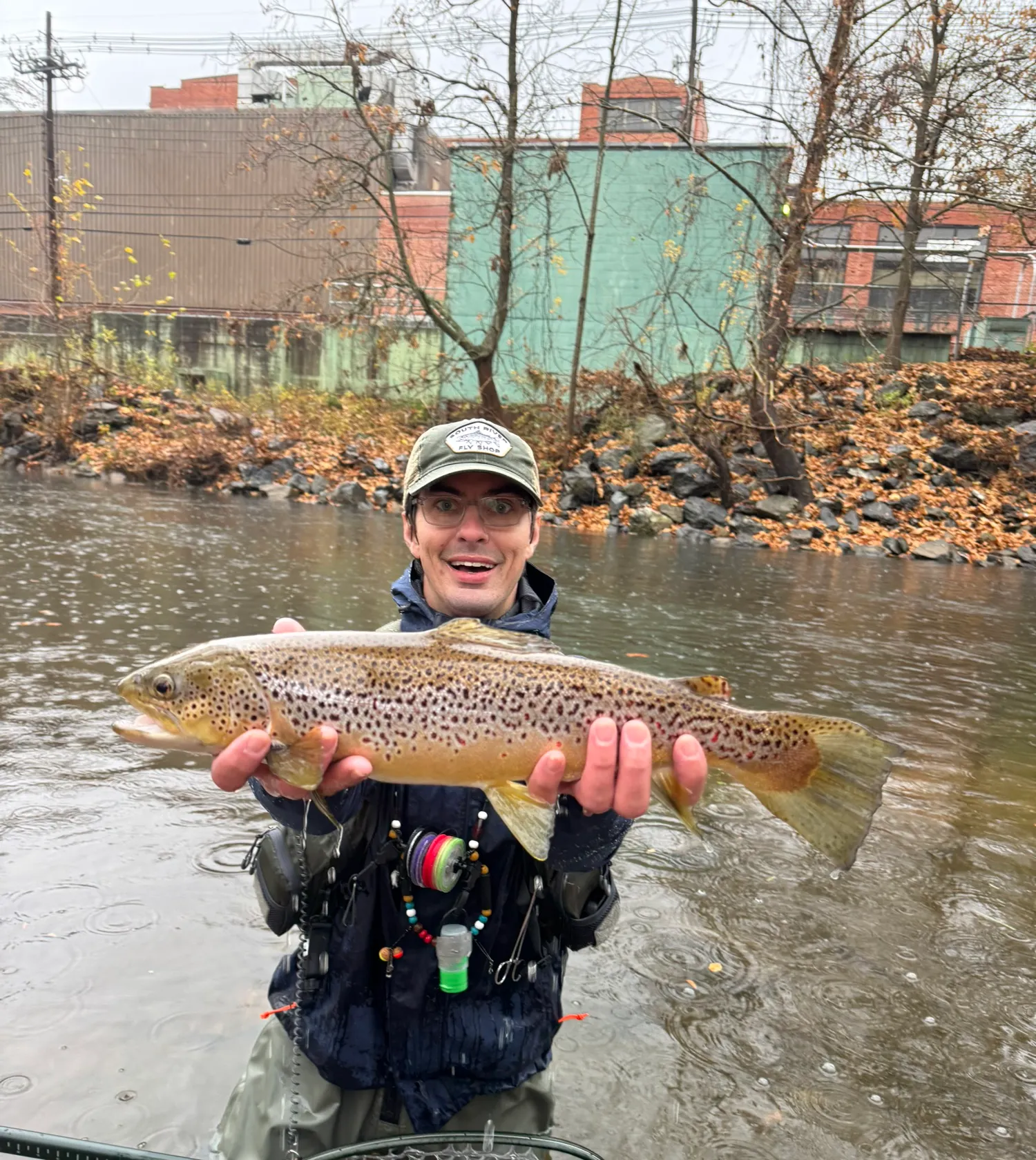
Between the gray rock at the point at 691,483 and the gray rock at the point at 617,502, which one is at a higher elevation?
the gray rock at the point at 691,483

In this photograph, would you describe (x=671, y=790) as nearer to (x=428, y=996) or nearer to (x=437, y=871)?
(x=437, y=871)

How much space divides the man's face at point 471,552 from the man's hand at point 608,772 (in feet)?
1.95

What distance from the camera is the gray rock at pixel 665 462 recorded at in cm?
1794

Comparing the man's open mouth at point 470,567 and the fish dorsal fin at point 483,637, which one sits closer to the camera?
the fish dorsal fin at point 483,637

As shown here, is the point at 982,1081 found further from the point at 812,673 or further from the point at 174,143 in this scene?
the point at 174,143

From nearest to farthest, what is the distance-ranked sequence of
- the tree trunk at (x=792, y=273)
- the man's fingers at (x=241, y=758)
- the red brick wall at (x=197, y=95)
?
the man's fingers at (x=241, y=758)
the tree trunk at (x=792, y=273)
the red brick wall at (x=197, y=95)

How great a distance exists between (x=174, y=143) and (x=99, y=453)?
14963mm

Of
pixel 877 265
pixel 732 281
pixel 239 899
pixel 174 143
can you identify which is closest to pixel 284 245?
pixel 174 143

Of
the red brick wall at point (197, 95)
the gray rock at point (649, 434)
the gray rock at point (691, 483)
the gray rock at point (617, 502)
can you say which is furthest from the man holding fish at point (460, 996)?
the red brick wall at point (197, 95)

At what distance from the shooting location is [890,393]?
20094 millimetres

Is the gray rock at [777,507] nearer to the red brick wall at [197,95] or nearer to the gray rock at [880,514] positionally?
the gray rock at [880,514]

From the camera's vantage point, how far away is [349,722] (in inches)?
88.4

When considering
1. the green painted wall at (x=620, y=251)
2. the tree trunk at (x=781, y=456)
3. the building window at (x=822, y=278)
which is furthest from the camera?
the green painted wall at (x=620, y=251)

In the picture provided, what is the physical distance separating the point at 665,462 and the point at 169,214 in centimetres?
2224
